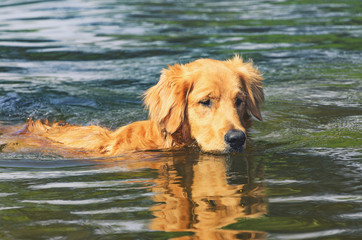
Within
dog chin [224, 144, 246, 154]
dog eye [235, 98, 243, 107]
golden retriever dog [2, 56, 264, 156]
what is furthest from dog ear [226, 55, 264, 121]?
dog chin [224, 144, 246, 154]

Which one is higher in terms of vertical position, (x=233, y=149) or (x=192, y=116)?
(x=192, y=116)

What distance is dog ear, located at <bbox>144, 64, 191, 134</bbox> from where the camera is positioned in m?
6.39

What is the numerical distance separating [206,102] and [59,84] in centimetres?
562

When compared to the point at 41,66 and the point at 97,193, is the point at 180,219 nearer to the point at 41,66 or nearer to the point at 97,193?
the point at 97,193

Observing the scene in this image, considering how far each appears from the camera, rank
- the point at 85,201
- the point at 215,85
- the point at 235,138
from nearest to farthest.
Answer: the point at 85,201
the point at 235,138
the point at 215,85

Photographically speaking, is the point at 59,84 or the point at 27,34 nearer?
the point at 59,84

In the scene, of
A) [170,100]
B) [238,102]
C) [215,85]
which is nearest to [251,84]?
[238,102]

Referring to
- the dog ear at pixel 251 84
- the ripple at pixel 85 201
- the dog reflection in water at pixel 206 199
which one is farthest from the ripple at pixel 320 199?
the dog ear at pixel 251 84

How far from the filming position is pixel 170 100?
6441mm

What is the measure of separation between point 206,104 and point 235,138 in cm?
60

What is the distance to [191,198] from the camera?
14.8 feet

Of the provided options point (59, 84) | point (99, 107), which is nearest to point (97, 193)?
point (99, 107)

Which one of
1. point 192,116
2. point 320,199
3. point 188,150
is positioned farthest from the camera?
point 188,150

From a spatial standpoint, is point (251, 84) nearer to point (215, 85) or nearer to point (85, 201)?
point (215, 85)
